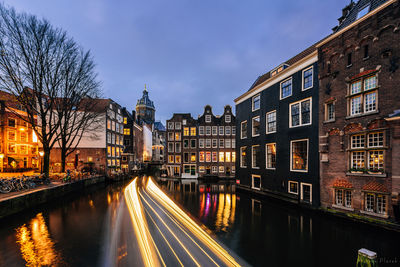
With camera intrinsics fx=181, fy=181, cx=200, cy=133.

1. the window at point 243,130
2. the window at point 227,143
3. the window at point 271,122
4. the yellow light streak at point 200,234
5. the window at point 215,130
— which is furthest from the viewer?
the window at point 215,130

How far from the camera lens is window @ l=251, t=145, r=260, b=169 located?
23234 mm

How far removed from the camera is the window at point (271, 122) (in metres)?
20.8

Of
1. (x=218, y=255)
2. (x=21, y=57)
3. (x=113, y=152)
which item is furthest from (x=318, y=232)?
(x=113, y=152)

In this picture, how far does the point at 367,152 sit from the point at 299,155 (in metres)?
5.58

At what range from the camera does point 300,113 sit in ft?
56.7

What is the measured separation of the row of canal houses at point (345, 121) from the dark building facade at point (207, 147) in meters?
19.8

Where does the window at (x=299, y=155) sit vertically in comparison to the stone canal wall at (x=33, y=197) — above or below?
above

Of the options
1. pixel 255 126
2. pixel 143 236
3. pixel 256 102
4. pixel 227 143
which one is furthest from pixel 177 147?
pixel 143 236

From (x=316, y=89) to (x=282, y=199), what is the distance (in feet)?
36.0

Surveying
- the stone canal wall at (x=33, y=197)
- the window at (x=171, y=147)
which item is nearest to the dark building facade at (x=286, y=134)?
the window at (x=171, y=147)

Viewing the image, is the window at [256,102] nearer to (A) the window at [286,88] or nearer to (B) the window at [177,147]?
(A) the window at [286,88]

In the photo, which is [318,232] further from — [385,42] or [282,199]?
[385,42]

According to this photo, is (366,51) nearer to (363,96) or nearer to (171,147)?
(363,96)

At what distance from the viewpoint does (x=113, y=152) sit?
41.5 metres
